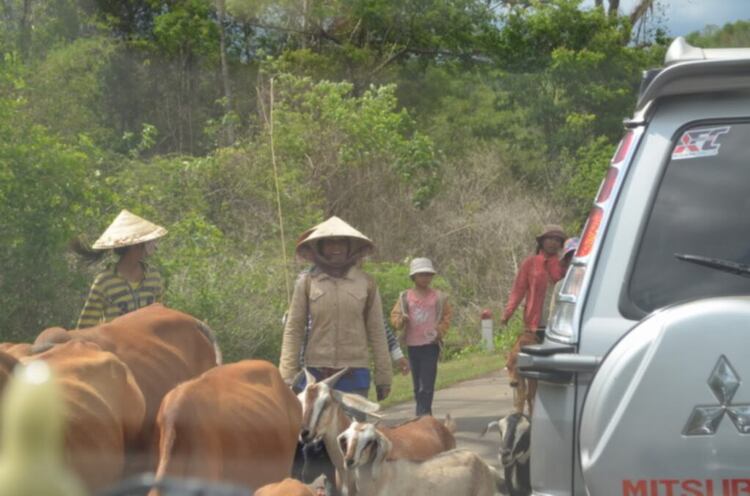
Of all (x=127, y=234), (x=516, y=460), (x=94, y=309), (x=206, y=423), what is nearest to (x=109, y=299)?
(x=94, y=309)

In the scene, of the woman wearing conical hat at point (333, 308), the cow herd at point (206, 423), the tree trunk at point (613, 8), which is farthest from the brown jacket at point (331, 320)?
the tree trunk at point (613, 8)

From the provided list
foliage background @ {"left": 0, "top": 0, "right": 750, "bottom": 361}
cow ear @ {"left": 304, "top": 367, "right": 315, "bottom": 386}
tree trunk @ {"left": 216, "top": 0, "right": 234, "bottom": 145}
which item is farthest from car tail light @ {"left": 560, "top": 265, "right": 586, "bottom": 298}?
tree trunk @ {"left": 216, "top": 0, "right": 234, "bottom": 145}

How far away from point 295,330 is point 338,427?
1.17 meters

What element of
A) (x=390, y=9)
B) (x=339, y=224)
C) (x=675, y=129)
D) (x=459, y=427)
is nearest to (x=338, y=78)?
(x=390, y=9)

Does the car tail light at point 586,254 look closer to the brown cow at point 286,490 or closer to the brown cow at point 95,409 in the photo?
the brown cow at point 286,490

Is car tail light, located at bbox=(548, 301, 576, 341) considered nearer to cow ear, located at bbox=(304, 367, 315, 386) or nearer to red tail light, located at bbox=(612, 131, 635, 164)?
red tail light, located at bbox=(612, 131, 635, 164)

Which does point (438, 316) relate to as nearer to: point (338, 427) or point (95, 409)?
point (338, 427)

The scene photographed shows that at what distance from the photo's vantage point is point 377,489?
6750 millimetres

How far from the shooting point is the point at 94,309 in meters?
8.11

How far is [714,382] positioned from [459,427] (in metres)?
8.91

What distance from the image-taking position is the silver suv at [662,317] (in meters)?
3.21

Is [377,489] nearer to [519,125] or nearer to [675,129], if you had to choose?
[675,129]

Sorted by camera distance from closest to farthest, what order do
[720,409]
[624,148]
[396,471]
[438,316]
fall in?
1. [720,409]
2. [624,148]
3. [396,471]
4. [438,316]

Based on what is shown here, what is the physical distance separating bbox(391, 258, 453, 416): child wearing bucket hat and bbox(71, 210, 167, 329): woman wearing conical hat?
10.4ft
